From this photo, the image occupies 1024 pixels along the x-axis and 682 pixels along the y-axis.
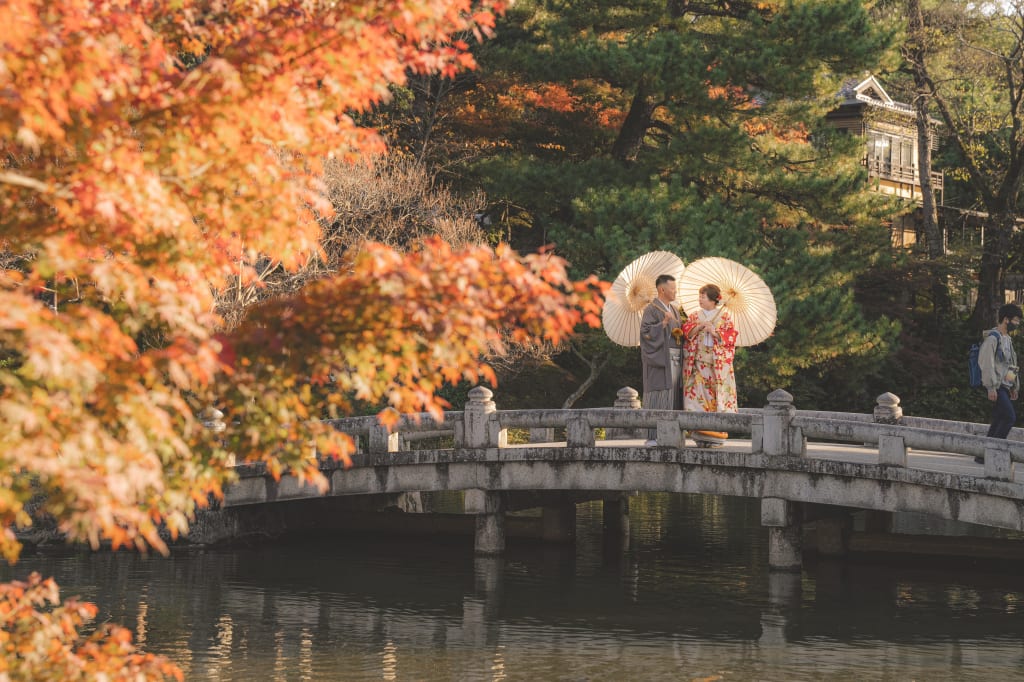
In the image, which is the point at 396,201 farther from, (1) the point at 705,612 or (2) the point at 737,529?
(1) the point at 705,612

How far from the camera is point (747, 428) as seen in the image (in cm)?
1573

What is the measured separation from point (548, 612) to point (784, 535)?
345cm

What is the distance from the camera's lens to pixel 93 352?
5.37m

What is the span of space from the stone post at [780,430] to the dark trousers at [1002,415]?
7.33 ft

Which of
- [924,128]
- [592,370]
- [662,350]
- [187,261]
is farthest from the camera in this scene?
[924,128]

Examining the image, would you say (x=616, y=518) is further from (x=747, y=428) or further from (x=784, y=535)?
(x=747, y=428)

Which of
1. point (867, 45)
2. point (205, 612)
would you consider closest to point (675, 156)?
point (867, 45)

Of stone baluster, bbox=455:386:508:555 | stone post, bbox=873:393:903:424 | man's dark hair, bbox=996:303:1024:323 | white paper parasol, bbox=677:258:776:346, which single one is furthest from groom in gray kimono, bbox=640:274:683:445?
man's dark hair, bbox=996:303:1024:323

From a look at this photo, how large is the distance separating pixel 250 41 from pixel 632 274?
1075 cm

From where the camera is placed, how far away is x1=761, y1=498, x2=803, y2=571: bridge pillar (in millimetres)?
15914

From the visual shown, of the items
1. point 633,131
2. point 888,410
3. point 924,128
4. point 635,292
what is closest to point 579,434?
point 635,292

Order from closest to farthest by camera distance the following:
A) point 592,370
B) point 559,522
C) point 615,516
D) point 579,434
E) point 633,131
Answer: point 579,434
point 559,522
point 615,516
point 592,370
point 633,131

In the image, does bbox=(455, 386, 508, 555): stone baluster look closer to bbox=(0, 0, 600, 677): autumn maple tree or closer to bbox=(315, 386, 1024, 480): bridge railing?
bbox=(315, 386, 1024, 480): bridge railing

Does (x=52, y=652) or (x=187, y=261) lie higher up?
(x=187, y=261)
